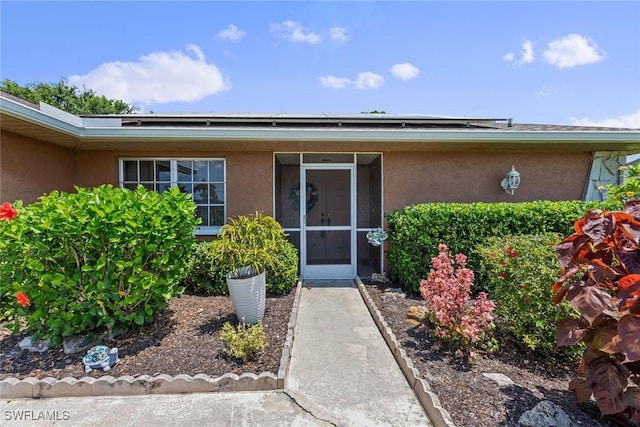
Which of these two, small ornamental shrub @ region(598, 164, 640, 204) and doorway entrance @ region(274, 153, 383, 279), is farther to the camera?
doorway entrance @ region(274, 153, 383, 279)

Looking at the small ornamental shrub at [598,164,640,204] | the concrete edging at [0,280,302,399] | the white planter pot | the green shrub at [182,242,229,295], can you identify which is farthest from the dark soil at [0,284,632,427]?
the small ornamental shrub at [598,164,640,204]

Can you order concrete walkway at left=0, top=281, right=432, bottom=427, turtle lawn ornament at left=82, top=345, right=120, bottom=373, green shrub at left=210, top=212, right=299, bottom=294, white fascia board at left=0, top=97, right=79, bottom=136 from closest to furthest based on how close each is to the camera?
concrete walkway at left=0, top=281, right=432, bottom=427 < turtle lawn ornament at left=82, top=345, right=120, bottom=373 < white fascia board at left=0, top=97, right=79, bottom=136 < green shrub at left=210, top=212, right=299, bottom=294

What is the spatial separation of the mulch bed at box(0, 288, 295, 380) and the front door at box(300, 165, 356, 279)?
229 centimetres

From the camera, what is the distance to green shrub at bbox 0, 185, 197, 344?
2947 mm

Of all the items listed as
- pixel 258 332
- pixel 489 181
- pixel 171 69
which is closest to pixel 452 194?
pixel 489 181

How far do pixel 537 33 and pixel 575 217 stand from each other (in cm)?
362

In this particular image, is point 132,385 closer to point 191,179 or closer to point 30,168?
point 191,179

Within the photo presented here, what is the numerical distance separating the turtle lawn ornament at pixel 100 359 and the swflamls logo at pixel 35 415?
0.42 meters

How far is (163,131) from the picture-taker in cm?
483

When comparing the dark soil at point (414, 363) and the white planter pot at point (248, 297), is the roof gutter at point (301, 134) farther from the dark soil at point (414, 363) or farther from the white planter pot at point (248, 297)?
the dark soil at point (414, 363)

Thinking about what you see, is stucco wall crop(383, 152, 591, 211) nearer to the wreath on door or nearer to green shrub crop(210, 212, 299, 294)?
the wreath on door

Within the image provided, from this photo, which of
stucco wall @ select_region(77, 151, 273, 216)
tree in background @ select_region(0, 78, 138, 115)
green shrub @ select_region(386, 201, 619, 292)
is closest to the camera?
green shrub @ select_region(386, 201, 619, 292)

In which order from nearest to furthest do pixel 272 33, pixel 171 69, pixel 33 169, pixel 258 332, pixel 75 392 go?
pixel 75 392 → pixel 258 332 → pixel 33 169 → pixel 272 33 → pixel 171 69

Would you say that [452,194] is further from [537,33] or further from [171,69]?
[171,69]
